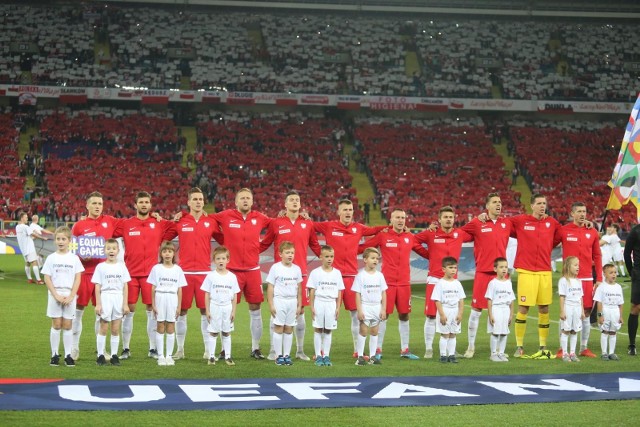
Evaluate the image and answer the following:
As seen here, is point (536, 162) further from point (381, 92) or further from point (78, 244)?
point (78, 244)

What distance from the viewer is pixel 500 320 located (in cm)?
1209

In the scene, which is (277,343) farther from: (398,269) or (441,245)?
(441,245)

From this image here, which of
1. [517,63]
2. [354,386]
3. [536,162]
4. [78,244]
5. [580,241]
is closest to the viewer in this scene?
[354,386]

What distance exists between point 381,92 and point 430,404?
1574 inches

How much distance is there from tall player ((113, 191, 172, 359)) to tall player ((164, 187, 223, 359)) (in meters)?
0.34

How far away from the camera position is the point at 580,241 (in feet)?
42.0

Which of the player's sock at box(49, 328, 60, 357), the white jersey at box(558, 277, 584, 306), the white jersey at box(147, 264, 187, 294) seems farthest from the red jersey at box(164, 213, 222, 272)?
the white jersey at box(558, 277, 584, 306)

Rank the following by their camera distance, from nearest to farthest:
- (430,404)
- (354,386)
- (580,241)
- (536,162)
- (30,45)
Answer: (430,404)
(354,386)
(580,241)
(536,162)
(30,45)

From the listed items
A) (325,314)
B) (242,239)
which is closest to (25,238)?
(242,239)

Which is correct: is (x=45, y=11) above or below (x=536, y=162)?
above

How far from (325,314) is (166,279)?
6.93 ft

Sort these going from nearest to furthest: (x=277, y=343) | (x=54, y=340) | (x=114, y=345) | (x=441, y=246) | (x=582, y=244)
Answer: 1. (x=54, y=340)
2. (x=114, y=345)
3. (x=277, y=343)
4. (x=441, y=246)
5. (x=582, y=244)

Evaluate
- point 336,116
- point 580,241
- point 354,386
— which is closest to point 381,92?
point 336,116

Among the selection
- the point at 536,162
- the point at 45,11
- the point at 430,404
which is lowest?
the point at 430,404
